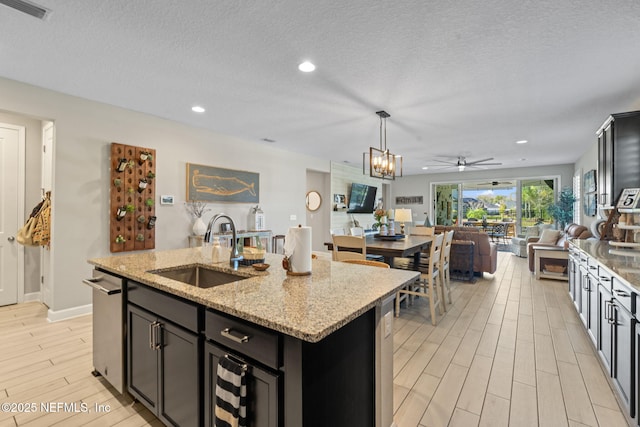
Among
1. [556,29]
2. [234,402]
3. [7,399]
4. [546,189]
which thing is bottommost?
[7,399]

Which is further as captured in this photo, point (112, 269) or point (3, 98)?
point (3, 98)

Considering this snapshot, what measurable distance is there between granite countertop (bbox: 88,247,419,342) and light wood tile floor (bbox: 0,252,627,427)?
908 mm

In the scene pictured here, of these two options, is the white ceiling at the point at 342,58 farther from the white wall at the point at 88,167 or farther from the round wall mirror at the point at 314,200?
the round wall mirror at the point at 314,200

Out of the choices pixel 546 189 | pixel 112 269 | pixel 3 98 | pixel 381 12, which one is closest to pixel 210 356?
pixel 112 269

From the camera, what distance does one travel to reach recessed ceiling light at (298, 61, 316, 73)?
2612 millimetres

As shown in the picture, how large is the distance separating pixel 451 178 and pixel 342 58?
27.2ft

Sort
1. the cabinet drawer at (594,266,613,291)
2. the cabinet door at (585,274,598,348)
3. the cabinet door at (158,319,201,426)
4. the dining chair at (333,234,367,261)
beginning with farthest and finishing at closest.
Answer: the dining chair at (333,234,367,261) < the cabinet door at (585,274,598,348) < the cabinet drawer at (594,266,613,291) < the cabinet door at (158,319,201,426)

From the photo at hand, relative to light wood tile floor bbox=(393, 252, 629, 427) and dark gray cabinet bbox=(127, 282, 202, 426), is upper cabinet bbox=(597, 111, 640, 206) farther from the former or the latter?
dark gray cabinet bbox=(127, 282, 202, 426)

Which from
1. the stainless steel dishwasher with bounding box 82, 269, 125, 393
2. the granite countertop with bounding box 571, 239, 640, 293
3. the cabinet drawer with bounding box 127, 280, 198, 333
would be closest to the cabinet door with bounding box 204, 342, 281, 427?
the cabinet drawer with bounding box 127, 280, 198, 333

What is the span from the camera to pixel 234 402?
115cm

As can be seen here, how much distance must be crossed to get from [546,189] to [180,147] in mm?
9524

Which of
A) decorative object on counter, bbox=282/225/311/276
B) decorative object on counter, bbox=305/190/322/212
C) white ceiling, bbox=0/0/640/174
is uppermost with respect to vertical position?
white ceiling, bbox=0/0/640/174

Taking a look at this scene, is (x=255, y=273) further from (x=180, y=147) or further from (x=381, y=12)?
(x=180, y=147)

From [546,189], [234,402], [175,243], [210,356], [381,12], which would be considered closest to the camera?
[234,402]
